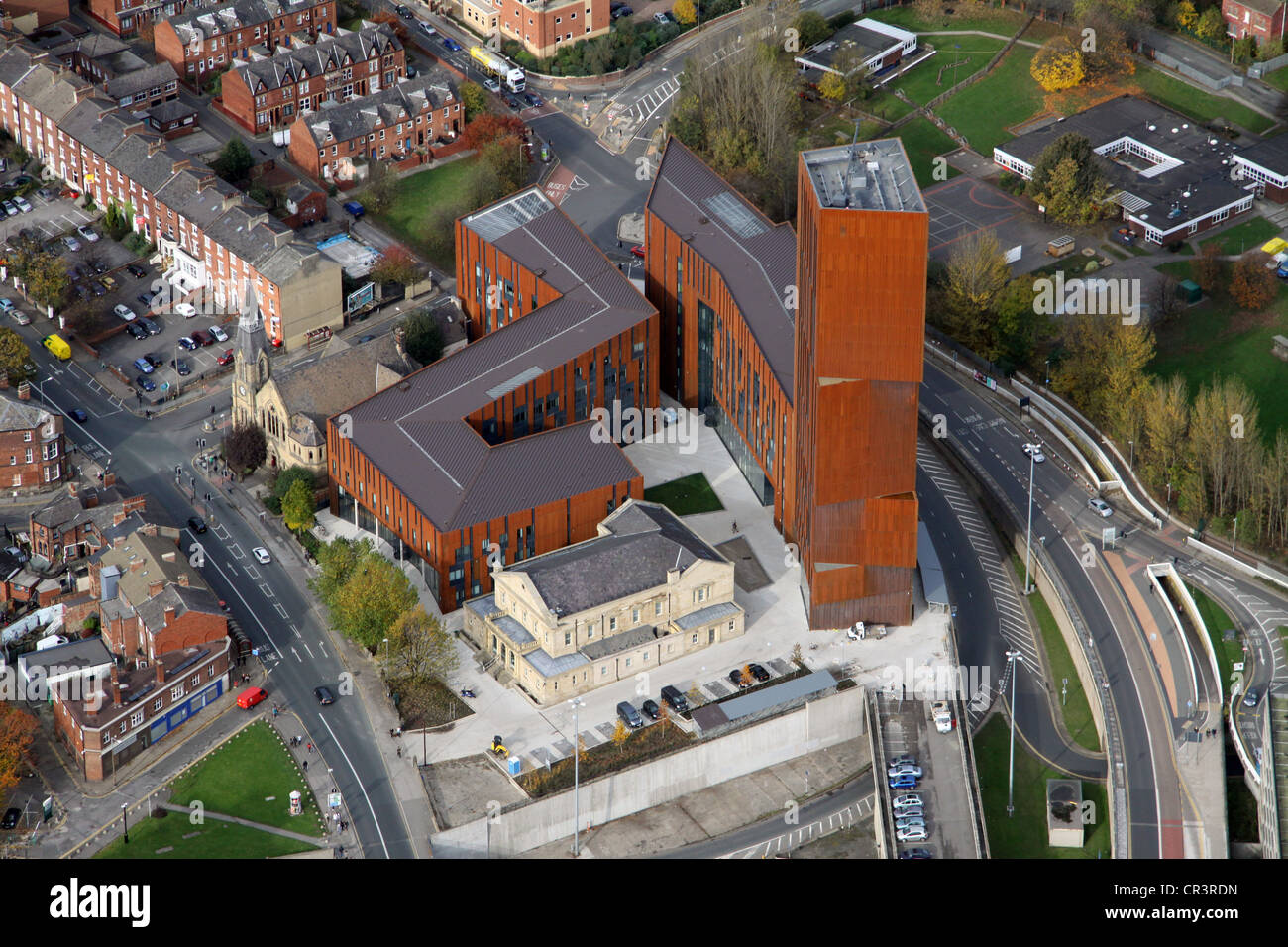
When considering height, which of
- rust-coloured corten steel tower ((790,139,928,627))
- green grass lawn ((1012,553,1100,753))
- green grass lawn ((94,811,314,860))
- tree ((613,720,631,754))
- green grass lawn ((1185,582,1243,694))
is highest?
rust-coloured corten steel tower ((790,139,928,627))

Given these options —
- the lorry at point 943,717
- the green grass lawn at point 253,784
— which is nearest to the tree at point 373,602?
the green grass lawn at point 253,784

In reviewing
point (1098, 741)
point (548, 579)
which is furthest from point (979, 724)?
point (548, 579)

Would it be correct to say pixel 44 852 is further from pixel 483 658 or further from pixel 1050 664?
pixel 1050 664

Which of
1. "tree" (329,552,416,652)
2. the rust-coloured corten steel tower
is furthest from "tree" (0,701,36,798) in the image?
the rust-coloured corten steel tower

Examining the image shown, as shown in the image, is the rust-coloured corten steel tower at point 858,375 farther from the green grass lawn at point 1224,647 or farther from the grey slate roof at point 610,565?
the green grass lawn at point 1224,647

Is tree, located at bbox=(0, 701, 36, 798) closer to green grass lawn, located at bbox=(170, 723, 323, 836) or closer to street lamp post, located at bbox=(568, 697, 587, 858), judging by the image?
green grass lawn, located at bbox=(170, 723, 323, 836)

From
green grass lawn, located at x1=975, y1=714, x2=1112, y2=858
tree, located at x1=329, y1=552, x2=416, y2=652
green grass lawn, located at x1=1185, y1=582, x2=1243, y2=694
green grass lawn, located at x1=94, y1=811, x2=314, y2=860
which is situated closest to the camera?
green grass lawn, located at x1=94, y1=811, x2=314, y2=860

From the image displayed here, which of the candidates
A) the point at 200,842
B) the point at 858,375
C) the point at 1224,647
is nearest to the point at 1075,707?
the point at 1224,647
